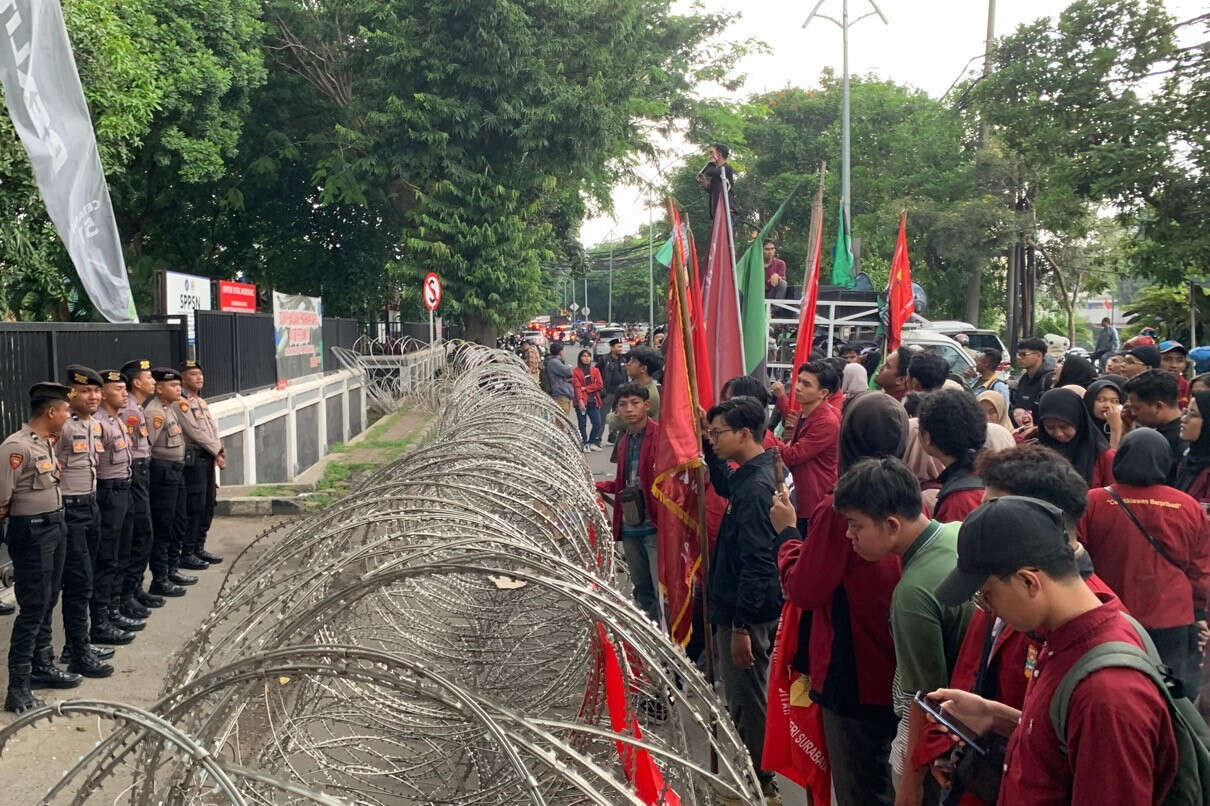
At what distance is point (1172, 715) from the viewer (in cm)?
192

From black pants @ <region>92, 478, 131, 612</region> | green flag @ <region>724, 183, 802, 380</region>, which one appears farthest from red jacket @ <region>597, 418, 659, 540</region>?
black pants @ <region>92, 478, 131, 612</region>

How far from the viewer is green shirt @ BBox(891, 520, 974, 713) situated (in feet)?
9.22

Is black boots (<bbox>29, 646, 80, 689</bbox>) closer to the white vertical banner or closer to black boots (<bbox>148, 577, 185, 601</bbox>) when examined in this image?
black boots (<bbox>148, 577, 185, 601</bbox>)

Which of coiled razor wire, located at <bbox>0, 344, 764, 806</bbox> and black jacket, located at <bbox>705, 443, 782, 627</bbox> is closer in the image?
coiled razor wire, located at <bbox>0, 344, 764, 806</bbox>

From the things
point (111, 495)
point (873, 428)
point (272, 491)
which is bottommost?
point (272, 491)

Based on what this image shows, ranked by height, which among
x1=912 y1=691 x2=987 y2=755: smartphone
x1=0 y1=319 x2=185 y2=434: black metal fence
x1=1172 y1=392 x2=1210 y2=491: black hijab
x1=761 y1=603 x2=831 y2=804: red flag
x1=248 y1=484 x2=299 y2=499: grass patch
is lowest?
x1=248 y1=484 x2=299 y2=499: grass patch

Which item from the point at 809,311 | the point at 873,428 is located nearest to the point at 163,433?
the point at 809,311

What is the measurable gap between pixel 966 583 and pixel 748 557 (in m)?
2.05

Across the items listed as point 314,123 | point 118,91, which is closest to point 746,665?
point 118,91

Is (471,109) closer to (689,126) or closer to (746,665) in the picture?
(689,126)

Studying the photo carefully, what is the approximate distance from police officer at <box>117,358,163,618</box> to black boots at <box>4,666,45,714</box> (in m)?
1.61

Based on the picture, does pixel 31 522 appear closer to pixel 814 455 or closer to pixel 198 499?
pixel 198 499

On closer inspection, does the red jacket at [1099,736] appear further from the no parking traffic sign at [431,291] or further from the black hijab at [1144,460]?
the no parking traffic sign at [431,291]

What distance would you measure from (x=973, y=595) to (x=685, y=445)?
2575 millimetres
